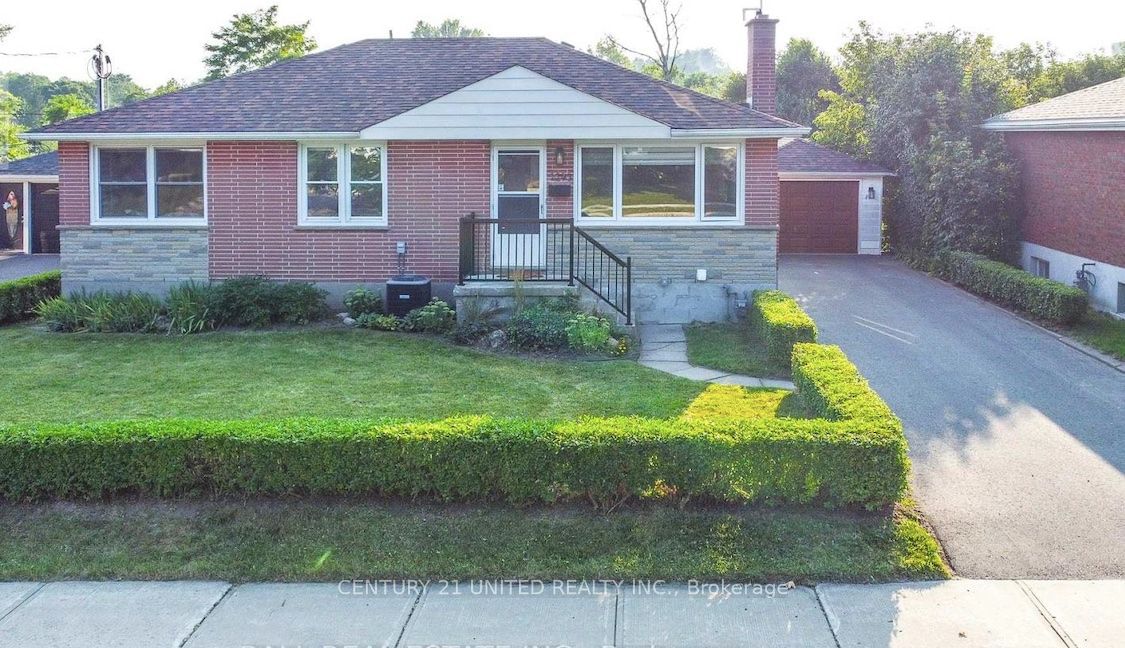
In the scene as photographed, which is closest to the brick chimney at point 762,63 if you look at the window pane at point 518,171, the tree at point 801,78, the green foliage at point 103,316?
the window pane at point 518,171

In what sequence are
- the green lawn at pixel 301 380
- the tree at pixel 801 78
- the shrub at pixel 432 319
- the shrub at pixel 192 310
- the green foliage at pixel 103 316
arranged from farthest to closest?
1. the tree at pixel 801 78
2. the green foliage at pixel 103 316
3. the shrub at pixel 192 310
4. the shrub at pixel 432 319
5. the green lawn at pixel 301 380

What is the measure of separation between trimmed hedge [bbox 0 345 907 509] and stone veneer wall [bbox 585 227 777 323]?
8.45 metres

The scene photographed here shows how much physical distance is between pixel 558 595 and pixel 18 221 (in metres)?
27.2

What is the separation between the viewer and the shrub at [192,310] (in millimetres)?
15328

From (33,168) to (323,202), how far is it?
50.1 feet

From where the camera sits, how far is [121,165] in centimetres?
1705

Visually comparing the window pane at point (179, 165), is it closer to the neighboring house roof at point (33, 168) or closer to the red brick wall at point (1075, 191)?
the neighboring house roof at point (33, 168)

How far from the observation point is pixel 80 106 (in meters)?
41.6

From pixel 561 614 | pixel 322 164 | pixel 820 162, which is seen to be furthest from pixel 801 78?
pixel 561 614

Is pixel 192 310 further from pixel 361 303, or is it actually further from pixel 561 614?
pixel 561 614

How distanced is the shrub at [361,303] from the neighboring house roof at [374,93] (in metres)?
2.34

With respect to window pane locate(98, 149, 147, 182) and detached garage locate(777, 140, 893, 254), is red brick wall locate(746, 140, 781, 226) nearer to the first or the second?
window pane locate(98, 149, 147, 182)

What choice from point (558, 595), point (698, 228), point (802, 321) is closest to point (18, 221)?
point (698, 228)

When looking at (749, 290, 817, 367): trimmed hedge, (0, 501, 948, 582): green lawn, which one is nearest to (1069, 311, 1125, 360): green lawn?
(749, 290, 817, 367): trimmed hedge
